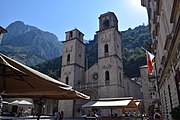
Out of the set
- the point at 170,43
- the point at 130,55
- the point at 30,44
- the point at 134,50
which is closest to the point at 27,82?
the point at 170,43

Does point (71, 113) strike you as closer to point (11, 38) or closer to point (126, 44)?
point (126, 44)

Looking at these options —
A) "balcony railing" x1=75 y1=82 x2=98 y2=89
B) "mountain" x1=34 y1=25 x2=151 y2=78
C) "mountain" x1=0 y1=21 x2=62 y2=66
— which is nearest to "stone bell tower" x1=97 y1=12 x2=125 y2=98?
"balcony railing" x1=75 y1=82 x2=98 y2=89

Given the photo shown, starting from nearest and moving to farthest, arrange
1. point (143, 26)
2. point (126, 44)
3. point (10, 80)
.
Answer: point (10, 80) < point (126, 44) < point (143, 26)

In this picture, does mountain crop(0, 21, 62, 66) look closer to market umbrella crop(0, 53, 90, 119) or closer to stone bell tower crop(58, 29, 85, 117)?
stone bell tower crop(58, 29, 85, 117)

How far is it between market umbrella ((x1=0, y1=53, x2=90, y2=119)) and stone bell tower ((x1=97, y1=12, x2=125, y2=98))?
2623 centimetres

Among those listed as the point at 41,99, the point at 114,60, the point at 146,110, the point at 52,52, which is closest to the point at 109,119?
the point at 41,99

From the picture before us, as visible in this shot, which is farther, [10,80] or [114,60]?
[114,60]

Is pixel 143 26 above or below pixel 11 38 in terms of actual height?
below

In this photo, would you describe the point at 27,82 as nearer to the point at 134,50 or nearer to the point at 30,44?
the point at 134,50

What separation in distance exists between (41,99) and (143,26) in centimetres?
10260

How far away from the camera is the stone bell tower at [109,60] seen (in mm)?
30594

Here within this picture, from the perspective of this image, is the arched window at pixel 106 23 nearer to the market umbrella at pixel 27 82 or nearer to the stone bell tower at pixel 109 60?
the stone bell tower at pixel 109 60

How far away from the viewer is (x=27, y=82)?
4.09m

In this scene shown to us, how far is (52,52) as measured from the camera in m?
153
